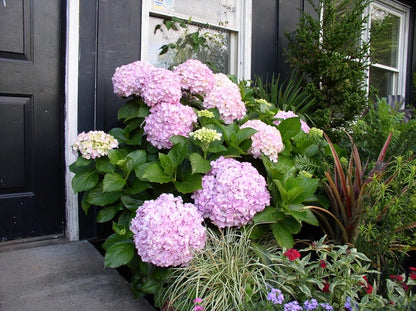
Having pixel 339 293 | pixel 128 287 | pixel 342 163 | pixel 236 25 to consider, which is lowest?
pixel 128 287

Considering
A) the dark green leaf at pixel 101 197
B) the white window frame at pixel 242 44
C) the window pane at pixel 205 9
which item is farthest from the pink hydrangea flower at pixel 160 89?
the white window frame at pixel 242 44

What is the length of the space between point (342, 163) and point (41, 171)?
1939mm

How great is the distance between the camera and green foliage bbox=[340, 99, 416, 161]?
1985 mm

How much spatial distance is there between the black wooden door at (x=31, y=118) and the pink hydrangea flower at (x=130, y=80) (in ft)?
1.82

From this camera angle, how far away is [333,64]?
3029 mm

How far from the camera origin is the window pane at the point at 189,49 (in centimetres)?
283

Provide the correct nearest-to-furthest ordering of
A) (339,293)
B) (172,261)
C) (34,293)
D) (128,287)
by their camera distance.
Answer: (339,293), (172,261), (34,293), (128,287)

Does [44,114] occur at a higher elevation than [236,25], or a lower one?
lower

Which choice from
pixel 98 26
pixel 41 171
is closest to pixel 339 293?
pixel 41 171

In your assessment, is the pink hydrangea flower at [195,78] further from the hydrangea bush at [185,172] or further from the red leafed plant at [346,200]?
the red leafed plant at [346,200]

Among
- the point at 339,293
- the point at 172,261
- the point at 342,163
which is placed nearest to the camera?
the point at 339,293

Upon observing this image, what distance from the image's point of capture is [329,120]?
308 cm

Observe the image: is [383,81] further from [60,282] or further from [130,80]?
[60,282]

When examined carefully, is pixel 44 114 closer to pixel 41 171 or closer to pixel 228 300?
pixel 41 171
